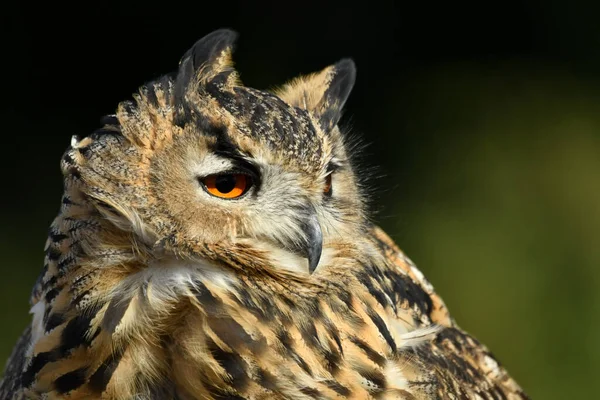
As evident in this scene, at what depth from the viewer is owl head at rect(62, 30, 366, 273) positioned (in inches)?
54.4

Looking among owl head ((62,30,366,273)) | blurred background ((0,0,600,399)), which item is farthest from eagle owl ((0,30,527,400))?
blurred background ((0,0,600,399))

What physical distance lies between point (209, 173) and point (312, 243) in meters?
0.21

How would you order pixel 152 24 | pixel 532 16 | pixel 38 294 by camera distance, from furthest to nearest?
pixel 532 16 < pixel 152 24 < pixel 38 294

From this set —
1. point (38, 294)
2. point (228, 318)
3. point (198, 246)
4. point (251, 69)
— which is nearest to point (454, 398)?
point (228, 318)

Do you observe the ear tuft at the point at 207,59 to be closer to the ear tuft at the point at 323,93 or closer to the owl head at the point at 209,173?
the owl head at the point at 209,173

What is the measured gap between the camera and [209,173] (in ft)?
4.52

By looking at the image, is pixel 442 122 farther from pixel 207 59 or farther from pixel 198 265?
pixel 198 265

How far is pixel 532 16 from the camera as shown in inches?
198

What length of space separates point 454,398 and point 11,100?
3.55 m

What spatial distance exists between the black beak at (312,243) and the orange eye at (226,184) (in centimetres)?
13

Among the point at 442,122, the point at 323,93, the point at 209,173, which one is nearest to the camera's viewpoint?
the point at 209,173

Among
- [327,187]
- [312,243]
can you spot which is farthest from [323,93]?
[312,243]

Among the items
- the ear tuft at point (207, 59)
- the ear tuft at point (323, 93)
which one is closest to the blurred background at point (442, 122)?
the ear tuft at point (323, 93)

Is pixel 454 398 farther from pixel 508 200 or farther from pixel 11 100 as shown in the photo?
pixel 11 100
